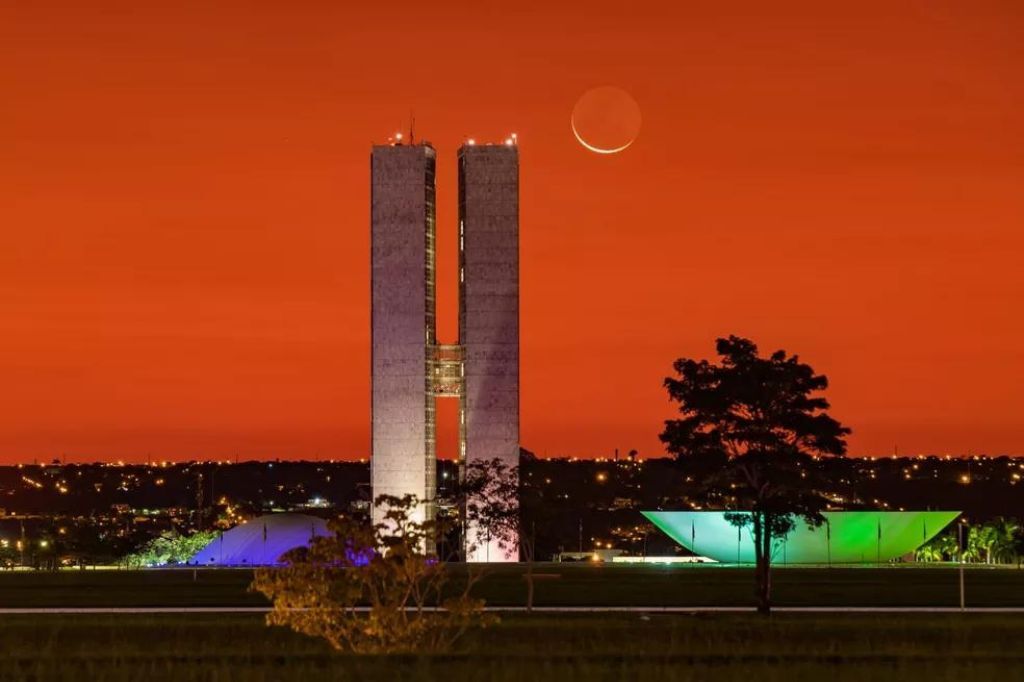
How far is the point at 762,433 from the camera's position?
6888cm

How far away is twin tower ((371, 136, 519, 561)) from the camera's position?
136125mm

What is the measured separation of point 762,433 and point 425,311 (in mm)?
70531

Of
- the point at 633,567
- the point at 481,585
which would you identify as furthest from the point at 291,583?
the point at 633,567

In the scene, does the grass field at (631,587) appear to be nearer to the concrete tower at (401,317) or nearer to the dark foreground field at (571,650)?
the dark foreground field at (571,650)

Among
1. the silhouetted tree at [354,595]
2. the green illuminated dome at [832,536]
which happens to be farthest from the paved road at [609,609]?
the green illuminated dome at [832,536]

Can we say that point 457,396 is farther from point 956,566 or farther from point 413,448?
point 956,566

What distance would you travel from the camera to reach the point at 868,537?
390 ft

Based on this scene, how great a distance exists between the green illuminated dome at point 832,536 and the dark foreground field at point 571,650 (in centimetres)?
5458

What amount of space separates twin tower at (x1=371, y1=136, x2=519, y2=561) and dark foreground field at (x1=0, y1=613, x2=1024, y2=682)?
73.3 meters

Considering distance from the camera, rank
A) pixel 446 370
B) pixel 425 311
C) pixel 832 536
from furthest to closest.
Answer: pixel 446 370, pixel 425 311, pixel 832 536

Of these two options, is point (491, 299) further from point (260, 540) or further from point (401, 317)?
point (260, 540)

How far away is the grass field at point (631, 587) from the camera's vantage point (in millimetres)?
74500

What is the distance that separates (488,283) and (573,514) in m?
25.2

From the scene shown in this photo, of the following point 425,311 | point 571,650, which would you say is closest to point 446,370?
point 425,311
